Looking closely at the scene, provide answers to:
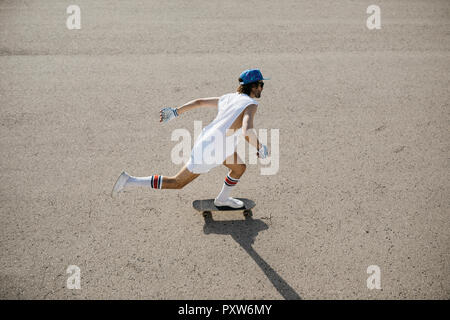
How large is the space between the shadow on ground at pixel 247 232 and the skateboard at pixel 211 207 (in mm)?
77

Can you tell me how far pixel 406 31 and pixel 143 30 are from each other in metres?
6.93

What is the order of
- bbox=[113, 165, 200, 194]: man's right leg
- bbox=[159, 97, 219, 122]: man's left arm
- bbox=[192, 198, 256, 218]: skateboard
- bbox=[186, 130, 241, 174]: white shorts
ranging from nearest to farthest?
bbox=[186, 130, 241, 174]: white shorts → bbox=[113, 165, 200, 194]: man's right leg → bbox=[159, 97, 219, 122]: man's left arm → bbox=[192, 198, 256, 218]: skateboard

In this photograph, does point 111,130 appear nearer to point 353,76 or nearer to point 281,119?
point 281,119

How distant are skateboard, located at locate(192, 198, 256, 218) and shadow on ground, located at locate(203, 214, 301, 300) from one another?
8 cm

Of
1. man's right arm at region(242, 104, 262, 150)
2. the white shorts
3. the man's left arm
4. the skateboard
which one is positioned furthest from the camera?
the skateboard

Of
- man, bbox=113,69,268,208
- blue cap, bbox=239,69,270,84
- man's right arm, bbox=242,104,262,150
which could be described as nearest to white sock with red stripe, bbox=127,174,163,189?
man, bbox=113,69,268,208

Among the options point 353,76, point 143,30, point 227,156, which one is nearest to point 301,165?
point 227,156

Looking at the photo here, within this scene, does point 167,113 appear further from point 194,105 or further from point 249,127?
point 249,127

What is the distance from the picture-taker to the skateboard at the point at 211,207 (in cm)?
454

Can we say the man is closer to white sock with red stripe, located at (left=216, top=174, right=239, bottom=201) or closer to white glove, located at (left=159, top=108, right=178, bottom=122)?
white sock with red stripe, located at (left=216, top=174, right=239, bottom=201)

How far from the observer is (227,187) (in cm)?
445

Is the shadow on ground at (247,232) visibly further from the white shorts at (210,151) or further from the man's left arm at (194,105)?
the man's left arm at (194,105)

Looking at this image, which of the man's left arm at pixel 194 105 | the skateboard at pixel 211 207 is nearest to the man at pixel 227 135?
the man's left arm at pixel 194 105

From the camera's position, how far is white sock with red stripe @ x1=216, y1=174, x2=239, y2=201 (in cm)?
440
